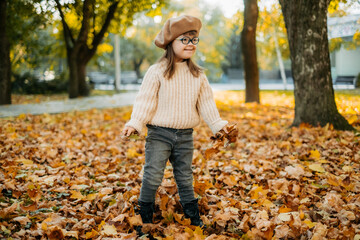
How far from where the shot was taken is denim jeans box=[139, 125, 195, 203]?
8.50ft

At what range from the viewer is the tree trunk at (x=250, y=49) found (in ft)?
33.6

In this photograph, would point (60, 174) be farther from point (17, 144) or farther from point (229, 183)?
point (229, 183)

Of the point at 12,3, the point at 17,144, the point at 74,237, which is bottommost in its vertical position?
the point at 74,237

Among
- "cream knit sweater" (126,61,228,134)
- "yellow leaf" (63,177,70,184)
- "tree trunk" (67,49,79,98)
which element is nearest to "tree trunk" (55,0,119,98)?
"tree trunk" (67,49,79,98)

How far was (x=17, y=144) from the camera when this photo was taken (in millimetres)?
5027

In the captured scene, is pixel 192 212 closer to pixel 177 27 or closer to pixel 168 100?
pixel 168 100

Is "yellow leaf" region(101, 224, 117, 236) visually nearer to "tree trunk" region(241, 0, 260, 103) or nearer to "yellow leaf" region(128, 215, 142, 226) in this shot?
"yellow leaf" region(128, 215, 142, 226)

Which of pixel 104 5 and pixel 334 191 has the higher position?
pixel 104 5

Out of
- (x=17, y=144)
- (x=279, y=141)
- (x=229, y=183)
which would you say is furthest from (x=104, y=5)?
(x=229, y=183)

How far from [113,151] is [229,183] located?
6.88 feet

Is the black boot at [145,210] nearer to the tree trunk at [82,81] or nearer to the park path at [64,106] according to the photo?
the park path at [64,106]

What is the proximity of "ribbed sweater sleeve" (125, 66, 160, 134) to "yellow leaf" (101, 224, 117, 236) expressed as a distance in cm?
78

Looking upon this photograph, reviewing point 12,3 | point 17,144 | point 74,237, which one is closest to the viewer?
point 74,237

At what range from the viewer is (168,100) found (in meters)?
2.60
